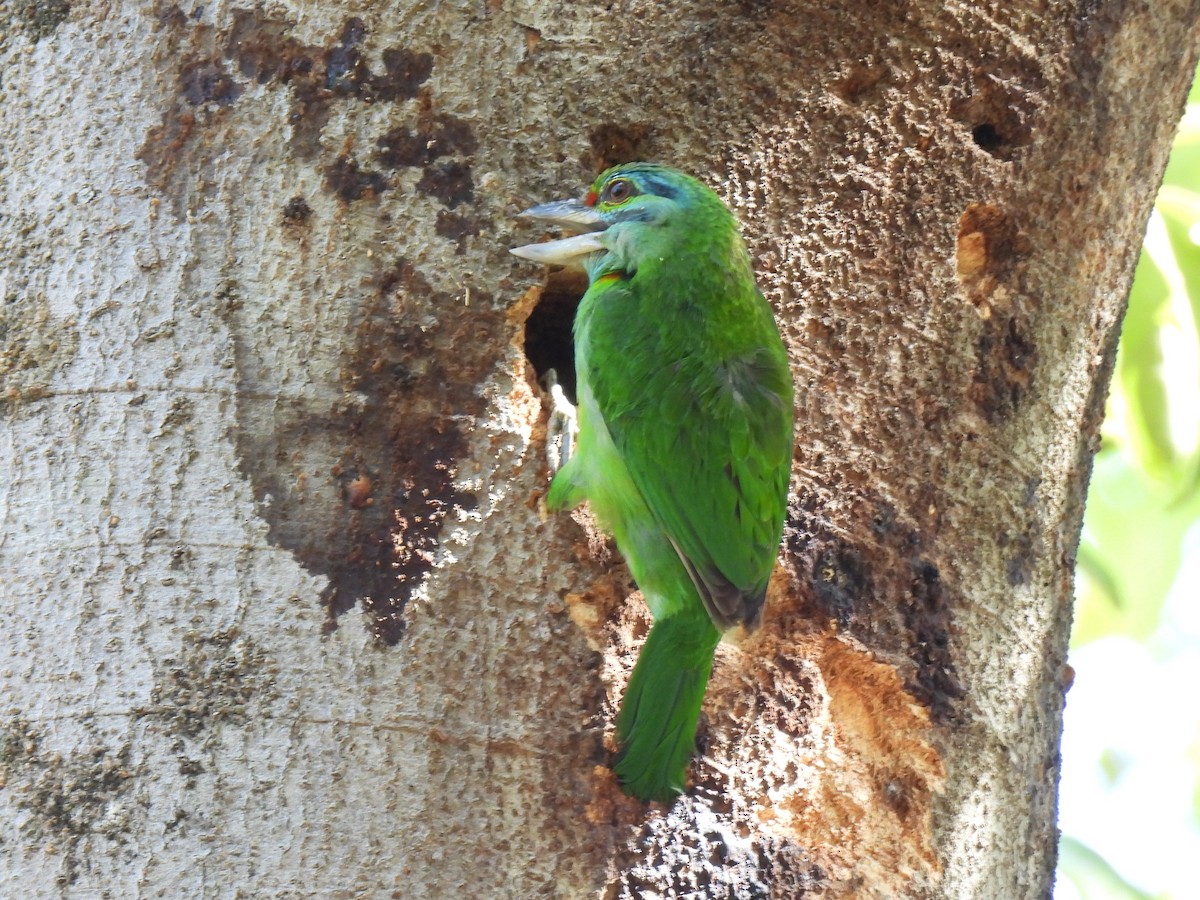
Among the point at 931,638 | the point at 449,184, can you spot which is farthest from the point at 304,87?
the point at 931,638

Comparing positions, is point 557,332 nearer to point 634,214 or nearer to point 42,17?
point 634,214

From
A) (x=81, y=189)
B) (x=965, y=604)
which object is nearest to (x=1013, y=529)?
(x=965, y=604)

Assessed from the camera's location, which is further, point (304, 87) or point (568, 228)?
point (568, 228)

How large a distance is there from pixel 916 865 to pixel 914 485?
0.66 meters

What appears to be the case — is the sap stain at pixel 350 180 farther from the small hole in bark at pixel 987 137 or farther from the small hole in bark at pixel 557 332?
the small hole in bark at pixel 987 137

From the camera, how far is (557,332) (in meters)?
3.21

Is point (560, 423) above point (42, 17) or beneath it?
beneath

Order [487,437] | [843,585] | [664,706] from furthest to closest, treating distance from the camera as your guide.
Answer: [843,585] → [487,437] → [664,706]

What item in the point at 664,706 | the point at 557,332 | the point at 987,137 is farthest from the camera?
the point at 557,332

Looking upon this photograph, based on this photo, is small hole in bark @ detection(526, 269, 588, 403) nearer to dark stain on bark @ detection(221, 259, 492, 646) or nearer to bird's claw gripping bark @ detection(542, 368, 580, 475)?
bird's claw gripping bark @ detection(542, 368, 580, 475)

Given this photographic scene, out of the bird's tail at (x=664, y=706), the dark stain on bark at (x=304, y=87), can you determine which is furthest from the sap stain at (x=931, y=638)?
the dark stain on bark at (x=304, y=87)

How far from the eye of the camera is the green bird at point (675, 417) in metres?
2.26

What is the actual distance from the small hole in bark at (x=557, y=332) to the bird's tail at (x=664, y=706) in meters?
1.00

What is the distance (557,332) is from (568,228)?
2.53 feet
